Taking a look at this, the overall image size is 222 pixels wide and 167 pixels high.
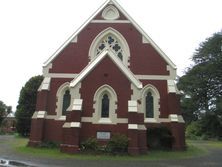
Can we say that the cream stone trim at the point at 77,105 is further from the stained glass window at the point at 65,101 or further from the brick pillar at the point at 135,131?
the stained glass window at the point at 65,101

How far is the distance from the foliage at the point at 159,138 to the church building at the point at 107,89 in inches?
14.8

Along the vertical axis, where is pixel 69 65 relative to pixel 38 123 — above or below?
above

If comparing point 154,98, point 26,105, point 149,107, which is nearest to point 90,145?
point 149,107

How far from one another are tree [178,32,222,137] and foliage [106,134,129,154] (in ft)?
108

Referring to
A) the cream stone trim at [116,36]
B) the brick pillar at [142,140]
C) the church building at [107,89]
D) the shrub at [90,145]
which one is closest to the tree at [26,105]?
the church building at [107,89]

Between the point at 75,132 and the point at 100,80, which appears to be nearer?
the point at 75,132

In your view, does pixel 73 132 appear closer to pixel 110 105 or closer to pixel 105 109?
pixel 105 109

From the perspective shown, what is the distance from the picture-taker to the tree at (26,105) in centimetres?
5294

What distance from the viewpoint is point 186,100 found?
53.4 meters

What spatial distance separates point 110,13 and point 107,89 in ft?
33.5

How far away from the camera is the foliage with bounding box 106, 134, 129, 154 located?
20.8 m

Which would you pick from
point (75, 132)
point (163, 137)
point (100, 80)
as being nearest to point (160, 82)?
point (163, 137)

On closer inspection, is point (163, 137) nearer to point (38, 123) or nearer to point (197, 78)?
point (38, 123)

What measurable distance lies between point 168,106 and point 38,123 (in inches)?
451
